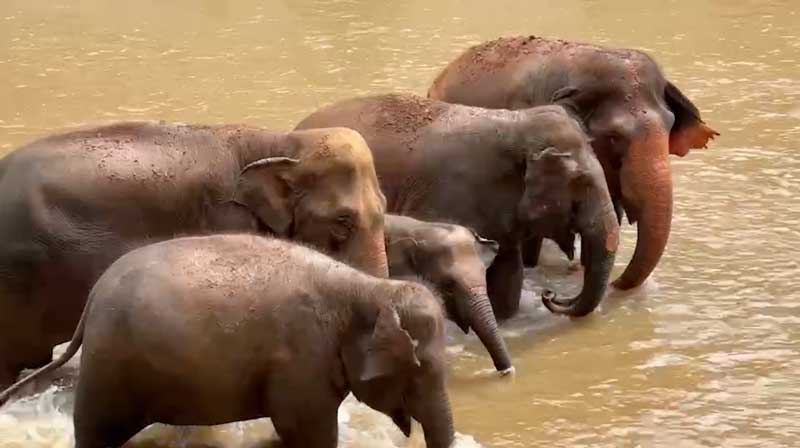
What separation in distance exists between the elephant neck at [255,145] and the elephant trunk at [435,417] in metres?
1.03

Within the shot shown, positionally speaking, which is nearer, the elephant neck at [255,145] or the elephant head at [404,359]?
the elephant head at [404,359]

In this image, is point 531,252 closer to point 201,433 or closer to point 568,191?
point 568,191

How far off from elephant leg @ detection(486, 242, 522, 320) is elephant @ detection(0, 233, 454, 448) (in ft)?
4.35

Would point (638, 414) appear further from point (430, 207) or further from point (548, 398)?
point (430, 207)

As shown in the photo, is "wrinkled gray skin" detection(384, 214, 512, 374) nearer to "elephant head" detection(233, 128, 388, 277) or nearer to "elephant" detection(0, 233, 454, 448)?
"elephant head" detection(233, 128, 388, 277)

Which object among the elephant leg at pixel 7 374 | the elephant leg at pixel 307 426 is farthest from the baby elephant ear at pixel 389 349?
the elephant leg at pixel 7 374

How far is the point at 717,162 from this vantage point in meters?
6.26

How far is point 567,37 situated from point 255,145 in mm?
5822

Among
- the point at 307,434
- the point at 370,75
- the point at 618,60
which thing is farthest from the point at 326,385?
the point at 370,75

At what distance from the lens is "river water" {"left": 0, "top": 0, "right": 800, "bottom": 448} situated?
3.80 m

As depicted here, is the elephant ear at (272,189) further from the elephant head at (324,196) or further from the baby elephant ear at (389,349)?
the baby elephant ear at (389,349)

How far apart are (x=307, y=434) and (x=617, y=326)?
1.62 meters

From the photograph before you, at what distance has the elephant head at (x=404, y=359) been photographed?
3.13 m

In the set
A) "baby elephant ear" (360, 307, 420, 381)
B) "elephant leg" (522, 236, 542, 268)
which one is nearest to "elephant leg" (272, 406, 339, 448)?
"baby elephant ear" (360, 307, 420, 381)
